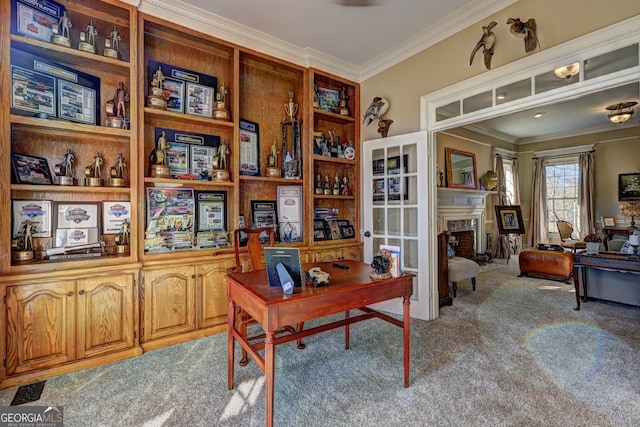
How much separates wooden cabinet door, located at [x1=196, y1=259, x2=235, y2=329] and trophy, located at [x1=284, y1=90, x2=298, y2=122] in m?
1.87

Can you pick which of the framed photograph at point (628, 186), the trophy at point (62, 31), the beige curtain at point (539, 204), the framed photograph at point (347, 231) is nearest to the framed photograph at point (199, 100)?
the trophy at point (62, 31)

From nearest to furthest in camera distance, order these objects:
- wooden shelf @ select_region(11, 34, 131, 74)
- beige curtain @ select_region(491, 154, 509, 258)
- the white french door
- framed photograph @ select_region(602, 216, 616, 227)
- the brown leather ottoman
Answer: wooden shelf @ select_region(11, 34, 131, 74) < the white french door < the brown leather ottoman < framed photograph @ select_region(602, 216, 616, 227) < beige curtain @ select_region(491, 154, 509, 258)

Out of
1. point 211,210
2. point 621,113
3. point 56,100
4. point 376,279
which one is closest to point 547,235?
point 621,113

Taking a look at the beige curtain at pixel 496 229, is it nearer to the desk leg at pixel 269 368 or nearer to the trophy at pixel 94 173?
the desk leg at pixel 269 368

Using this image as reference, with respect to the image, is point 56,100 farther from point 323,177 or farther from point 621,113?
point 621,113

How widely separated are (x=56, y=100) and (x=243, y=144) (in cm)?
155

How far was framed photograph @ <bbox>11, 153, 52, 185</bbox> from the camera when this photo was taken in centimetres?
210

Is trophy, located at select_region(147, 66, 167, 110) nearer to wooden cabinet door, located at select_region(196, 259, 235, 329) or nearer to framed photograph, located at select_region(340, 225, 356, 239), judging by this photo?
wooden cabinet door, located at select_region(196, 259, 235, 329)

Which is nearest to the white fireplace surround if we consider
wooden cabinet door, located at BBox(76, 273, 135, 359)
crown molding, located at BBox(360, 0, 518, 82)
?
crown molding, located at BBox(360, 0, 518, 82)

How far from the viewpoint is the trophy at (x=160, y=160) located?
2.61m

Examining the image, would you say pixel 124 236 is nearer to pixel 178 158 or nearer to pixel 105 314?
pixel 105 314

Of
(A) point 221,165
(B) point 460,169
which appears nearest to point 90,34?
(A) point 221,165

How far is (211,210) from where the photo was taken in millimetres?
2994

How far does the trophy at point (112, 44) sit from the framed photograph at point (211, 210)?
134 centimetres
